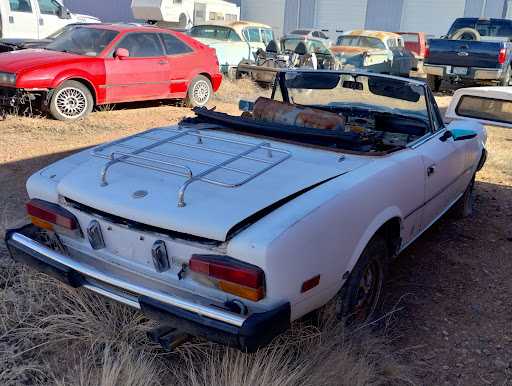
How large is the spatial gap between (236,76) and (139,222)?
35.7ft

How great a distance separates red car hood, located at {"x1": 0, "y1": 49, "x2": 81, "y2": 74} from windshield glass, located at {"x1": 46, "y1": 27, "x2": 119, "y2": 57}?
25cm

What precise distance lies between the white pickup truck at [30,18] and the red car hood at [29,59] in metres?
6.16

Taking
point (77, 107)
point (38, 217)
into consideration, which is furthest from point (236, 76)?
point (38, 217)

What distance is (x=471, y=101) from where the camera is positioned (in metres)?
4.48

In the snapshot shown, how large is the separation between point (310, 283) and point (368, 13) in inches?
1128

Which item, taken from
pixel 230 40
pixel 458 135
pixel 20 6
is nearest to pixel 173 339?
pixel 458 135

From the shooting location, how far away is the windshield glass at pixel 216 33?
Result: 1305cm

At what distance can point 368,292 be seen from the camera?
2994 mm

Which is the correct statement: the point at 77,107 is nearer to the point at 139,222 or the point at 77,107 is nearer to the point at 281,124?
the point at 281,124

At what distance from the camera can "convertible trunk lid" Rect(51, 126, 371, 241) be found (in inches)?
90.5

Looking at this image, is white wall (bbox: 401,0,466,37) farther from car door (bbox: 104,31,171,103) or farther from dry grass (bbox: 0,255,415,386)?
dry grass (bbox: 0,255,415,386)

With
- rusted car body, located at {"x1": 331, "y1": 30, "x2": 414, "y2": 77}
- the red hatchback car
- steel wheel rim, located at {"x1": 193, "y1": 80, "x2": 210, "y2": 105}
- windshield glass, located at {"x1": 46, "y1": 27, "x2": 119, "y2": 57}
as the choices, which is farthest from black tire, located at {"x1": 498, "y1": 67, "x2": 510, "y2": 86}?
windshield glass, located at {"x1": 46, "y1": 27, "x2": 119, "y2": 57}

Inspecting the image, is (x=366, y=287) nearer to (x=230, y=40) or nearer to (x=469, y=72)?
(x=230, y=40)

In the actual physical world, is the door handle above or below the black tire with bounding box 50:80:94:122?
above
